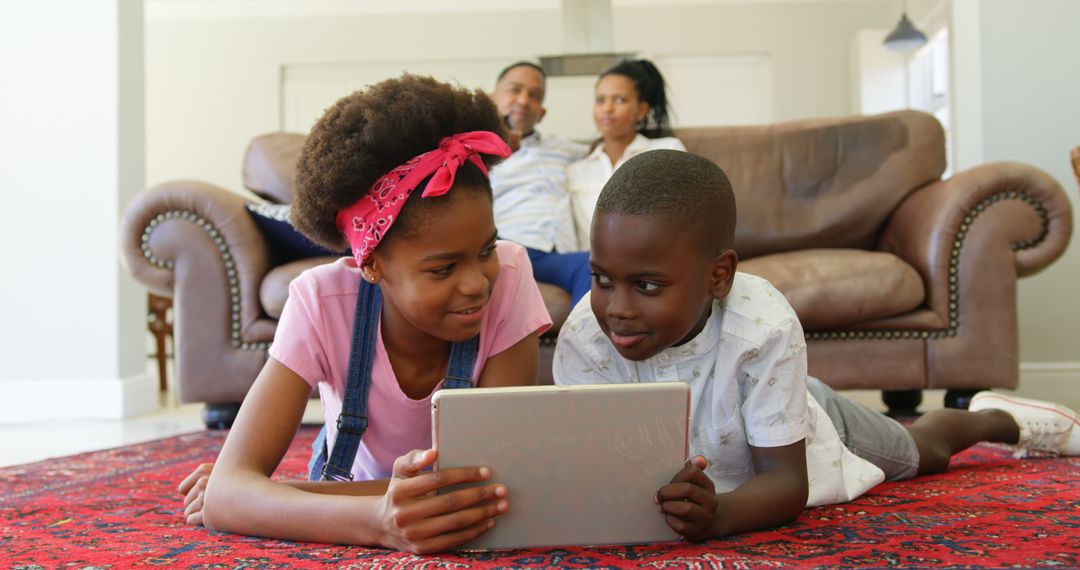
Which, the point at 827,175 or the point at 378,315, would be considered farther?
the point at 827,175

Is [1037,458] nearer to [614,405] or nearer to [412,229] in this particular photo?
[614,405]

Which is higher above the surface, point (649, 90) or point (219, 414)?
point (649, 90)

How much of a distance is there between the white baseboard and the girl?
2228mm

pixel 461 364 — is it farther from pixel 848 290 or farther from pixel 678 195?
pixel 848 290

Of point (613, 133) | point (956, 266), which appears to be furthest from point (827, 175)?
point (613, 133)

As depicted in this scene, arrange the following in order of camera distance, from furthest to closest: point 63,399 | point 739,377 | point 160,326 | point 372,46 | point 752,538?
point 372,46
point 160,326
point 63,399
point 739,377
point 752,538

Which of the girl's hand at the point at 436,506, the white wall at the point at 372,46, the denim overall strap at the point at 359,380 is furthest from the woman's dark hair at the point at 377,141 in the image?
the white wall at the point at 372,46

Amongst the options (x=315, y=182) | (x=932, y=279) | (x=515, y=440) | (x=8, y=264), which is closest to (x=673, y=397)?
(x=515, y=440)

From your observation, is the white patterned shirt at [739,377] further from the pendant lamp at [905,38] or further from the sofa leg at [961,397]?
the pendant lamp at [905,38]

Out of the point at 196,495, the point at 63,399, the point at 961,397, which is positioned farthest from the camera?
the point at 63,399

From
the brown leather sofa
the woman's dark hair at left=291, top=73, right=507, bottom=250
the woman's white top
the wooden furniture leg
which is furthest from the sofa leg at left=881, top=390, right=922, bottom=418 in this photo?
the wooden furniture leg

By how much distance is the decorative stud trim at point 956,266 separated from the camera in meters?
2.63

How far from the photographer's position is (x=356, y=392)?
1.29 meters

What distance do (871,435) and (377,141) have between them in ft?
3.02
